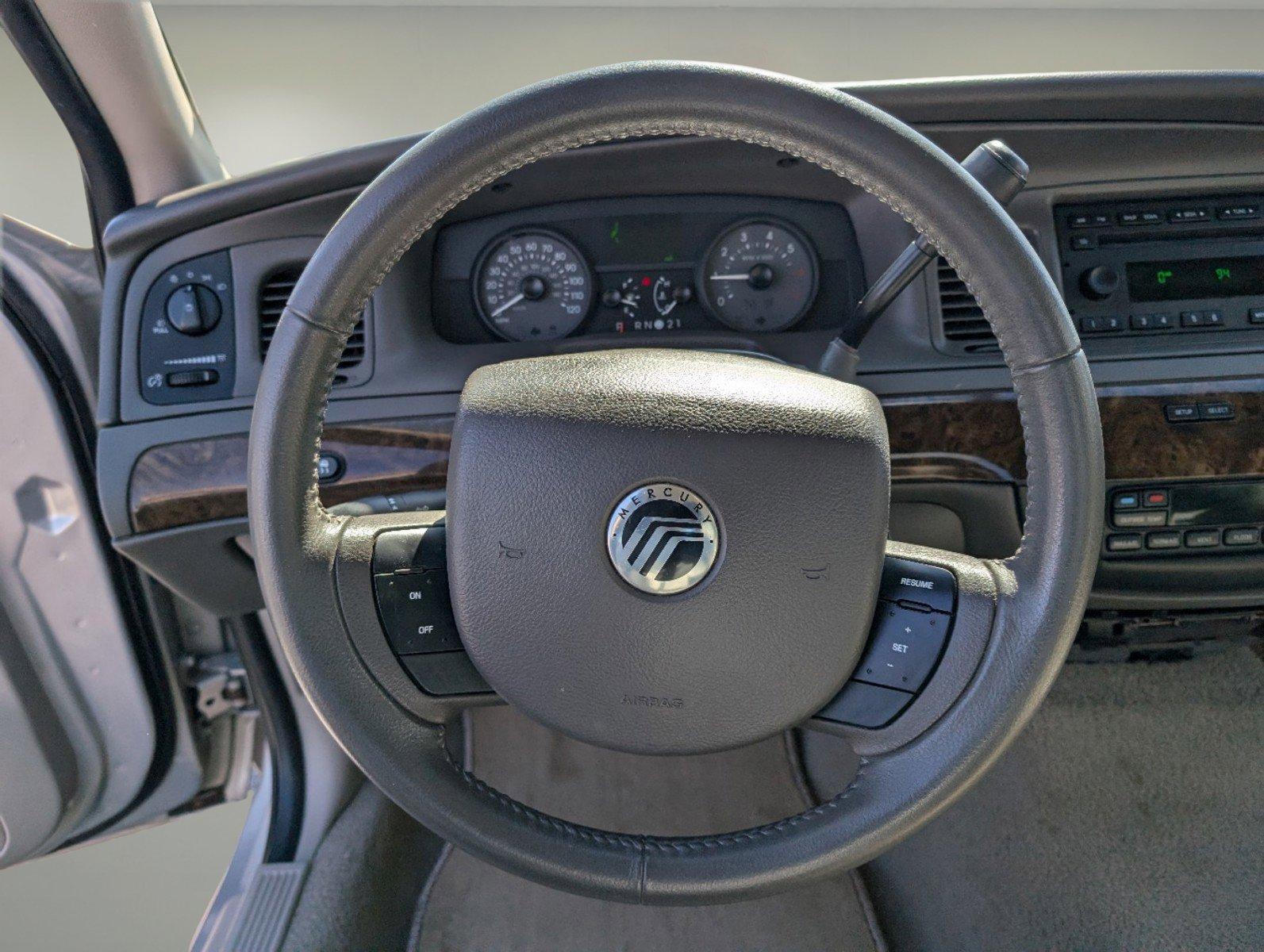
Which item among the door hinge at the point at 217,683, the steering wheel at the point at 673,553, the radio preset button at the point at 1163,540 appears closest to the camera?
the steering wheel at the point at 673,553

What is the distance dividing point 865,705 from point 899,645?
0.05 m

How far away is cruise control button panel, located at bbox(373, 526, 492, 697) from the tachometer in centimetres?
61

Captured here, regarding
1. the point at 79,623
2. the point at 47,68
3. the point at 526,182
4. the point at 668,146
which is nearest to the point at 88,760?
the point at 79,623

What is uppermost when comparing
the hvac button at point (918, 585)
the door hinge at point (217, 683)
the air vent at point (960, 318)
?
the air vent at point (960, 318)

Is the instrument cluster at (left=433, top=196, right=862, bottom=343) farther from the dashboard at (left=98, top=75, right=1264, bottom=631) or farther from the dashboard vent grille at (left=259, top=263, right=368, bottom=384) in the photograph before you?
the dashboard vent grille at (left=259, top=263, right=368, bottom=384)

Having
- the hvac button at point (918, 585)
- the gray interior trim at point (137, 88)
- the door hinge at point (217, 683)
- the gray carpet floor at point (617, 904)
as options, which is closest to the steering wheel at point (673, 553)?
the hvac button at point (918, 585)

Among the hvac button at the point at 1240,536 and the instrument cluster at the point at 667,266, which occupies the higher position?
the instrument cluster at the point at 667,266

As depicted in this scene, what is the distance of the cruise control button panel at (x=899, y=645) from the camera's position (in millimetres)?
684

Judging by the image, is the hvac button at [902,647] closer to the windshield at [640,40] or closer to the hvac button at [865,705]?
the hvac button at [865,705]

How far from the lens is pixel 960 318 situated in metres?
1.17

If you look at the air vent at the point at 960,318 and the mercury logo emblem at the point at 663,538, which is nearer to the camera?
the mercury logo emblem at the point at 663,538

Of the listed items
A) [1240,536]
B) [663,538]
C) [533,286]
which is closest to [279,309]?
[533,286]

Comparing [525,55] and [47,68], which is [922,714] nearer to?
[47,68]

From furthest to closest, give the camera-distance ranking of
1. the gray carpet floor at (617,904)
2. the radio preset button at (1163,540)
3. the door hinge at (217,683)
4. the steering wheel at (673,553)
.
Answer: the door hinge at (217,683)
the gray carpet floor at (617,904)
the radio preset button at (1163,540)
the steering wheel at (673,553)
